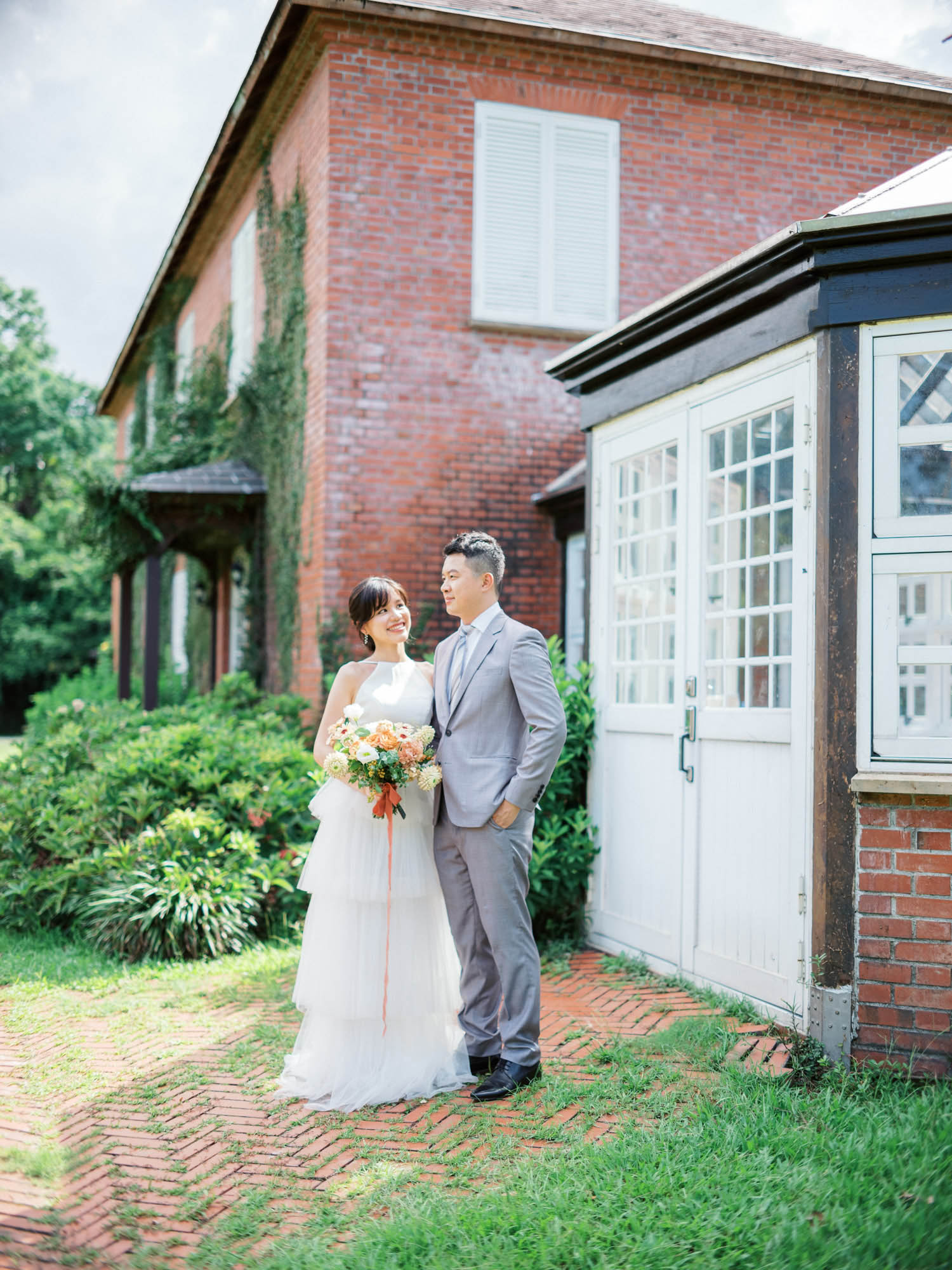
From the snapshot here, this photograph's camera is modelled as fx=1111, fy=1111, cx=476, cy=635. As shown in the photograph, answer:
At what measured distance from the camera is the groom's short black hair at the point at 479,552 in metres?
4.56

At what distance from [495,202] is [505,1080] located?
26.4ft

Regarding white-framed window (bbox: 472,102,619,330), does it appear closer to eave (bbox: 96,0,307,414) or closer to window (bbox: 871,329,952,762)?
eave (bbox: 96,0,307,414)

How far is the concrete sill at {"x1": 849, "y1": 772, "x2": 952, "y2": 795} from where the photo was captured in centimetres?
430

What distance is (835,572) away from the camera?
4547 millimetres

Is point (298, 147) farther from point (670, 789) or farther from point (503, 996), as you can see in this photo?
point (503, 996)

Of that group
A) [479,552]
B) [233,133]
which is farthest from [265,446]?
[479,552]

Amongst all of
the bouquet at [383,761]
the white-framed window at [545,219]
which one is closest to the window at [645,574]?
the bouquet at [383,761]

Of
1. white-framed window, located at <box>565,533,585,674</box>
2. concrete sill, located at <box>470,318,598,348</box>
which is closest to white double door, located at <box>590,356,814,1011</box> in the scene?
white-framed window, located at <box>565,533,585,674</box>

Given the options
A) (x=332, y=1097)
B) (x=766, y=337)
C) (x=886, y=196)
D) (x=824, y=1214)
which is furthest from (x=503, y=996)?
(x=886, y=196)

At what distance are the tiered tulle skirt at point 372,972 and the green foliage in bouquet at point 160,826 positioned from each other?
2.34 m

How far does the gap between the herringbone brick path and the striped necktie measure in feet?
5.24

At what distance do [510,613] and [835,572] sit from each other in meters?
5.46

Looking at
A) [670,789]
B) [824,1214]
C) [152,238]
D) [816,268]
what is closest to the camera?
[824,1214]

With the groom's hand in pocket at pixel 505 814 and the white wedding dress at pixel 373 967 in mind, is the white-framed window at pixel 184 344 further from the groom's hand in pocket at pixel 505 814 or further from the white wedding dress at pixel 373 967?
the groom's hand in pocket at pixel 505 814
